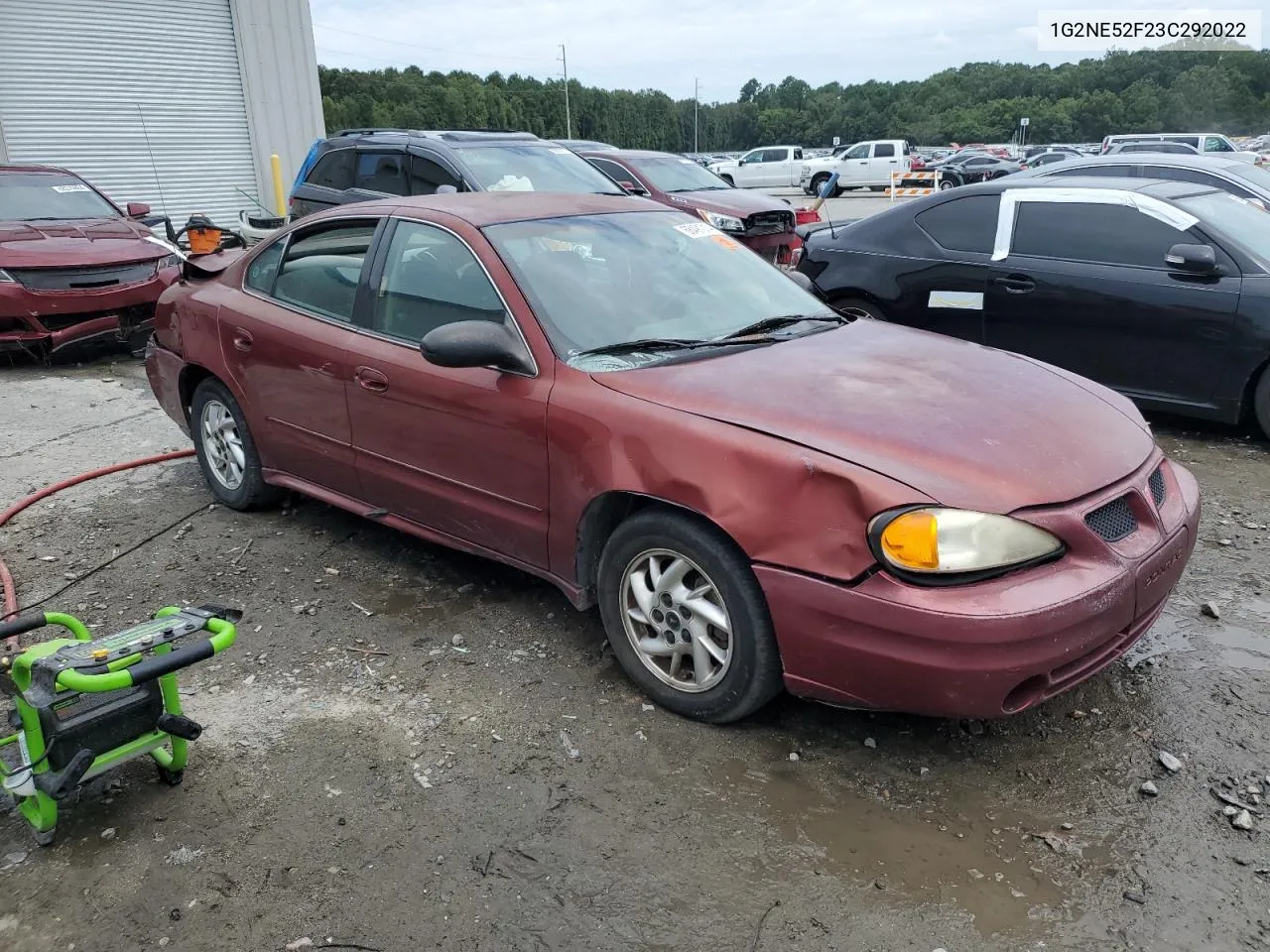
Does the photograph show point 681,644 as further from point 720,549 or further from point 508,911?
point 508,911

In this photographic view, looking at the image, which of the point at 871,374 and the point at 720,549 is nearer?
the point at 720,549

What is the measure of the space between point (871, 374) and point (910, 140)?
266 feet

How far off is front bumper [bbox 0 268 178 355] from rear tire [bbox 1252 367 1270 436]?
774cm

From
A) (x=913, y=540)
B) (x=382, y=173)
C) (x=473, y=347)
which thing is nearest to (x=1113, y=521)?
(x=913, y=540)

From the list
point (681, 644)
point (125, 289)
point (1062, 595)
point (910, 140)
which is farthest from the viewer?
point (910, 140)

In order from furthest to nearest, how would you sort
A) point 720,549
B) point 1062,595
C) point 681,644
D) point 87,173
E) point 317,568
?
1. point 87,173
2. point 317,568
3. point 681,644
4. point 720,549
5. point 1062,595

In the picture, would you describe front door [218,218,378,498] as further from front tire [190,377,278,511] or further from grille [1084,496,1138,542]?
grille [1084,496,1138,542]

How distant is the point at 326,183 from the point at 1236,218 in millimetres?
7741

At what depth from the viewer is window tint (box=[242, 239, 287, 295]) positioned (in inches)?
182

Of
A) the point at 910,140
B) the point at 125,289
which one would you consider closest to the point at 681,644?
the point at 125,289

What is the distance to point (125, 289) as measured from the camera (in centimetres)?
838

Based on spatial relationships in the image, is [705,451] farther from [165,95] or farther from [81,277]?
[165,95]

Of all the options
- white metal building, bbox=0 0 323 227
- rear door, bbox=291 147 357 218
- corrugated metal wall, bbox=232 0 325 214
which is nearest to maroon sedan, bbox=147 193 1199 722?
rear door, bbox=291 147 357 218

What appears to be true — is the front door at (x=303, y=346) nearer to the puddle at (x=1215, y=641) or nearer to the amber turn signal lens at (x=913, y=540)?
the amber turn signal lens at (x=913, y=540)
